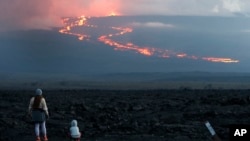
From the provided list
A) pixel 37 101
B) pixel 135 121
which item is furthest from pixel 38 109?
pixel 135 121

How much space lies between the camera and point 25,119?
32.4 metres

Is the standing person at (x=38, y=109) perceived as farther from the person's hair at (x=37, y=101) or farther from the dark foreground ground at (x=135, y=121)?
the dark foreground ground at (x=135, y=121)

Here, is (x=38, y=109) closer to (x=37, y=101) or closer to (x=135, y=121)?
(x=37, y=101)

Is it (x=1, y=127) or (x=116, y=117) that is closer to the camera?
(x=1, y=127)

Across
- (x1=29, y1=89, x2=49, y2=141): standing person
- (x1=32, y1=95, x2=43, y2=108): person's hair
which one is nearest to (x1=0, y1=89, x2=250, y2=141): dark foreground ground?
(x1=29, y1=89, x2=49, y2=141): standing person

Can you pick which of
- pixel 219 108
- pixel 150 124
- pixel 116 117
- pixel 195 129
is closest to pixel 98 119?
pixel 116 117

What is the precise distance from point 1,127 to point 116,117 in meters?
6.50

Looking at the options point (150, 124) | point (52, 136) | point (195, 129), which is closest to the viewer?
point (52, 136)

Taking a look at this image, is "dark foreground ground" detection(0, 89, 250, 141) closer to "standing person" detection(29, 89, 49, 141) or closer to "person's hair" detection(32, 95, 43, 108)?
"standing person" detection(29, 89, 49, 141)

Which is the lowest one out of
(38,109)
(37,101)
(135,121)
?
(38,109)

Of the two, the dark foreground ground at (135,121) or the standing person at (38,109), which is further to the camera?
the dark foreground ground at (135,121)

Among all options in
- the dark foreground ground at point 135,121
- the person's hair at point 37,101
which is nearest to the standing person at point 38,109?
the person's hair at point 37,101

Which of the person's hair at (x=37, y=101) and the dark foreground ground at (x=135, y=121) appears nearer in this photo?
the person's hair at (x=37, y=101)

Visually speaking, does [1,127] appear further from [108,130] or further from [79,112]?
[79,112]
